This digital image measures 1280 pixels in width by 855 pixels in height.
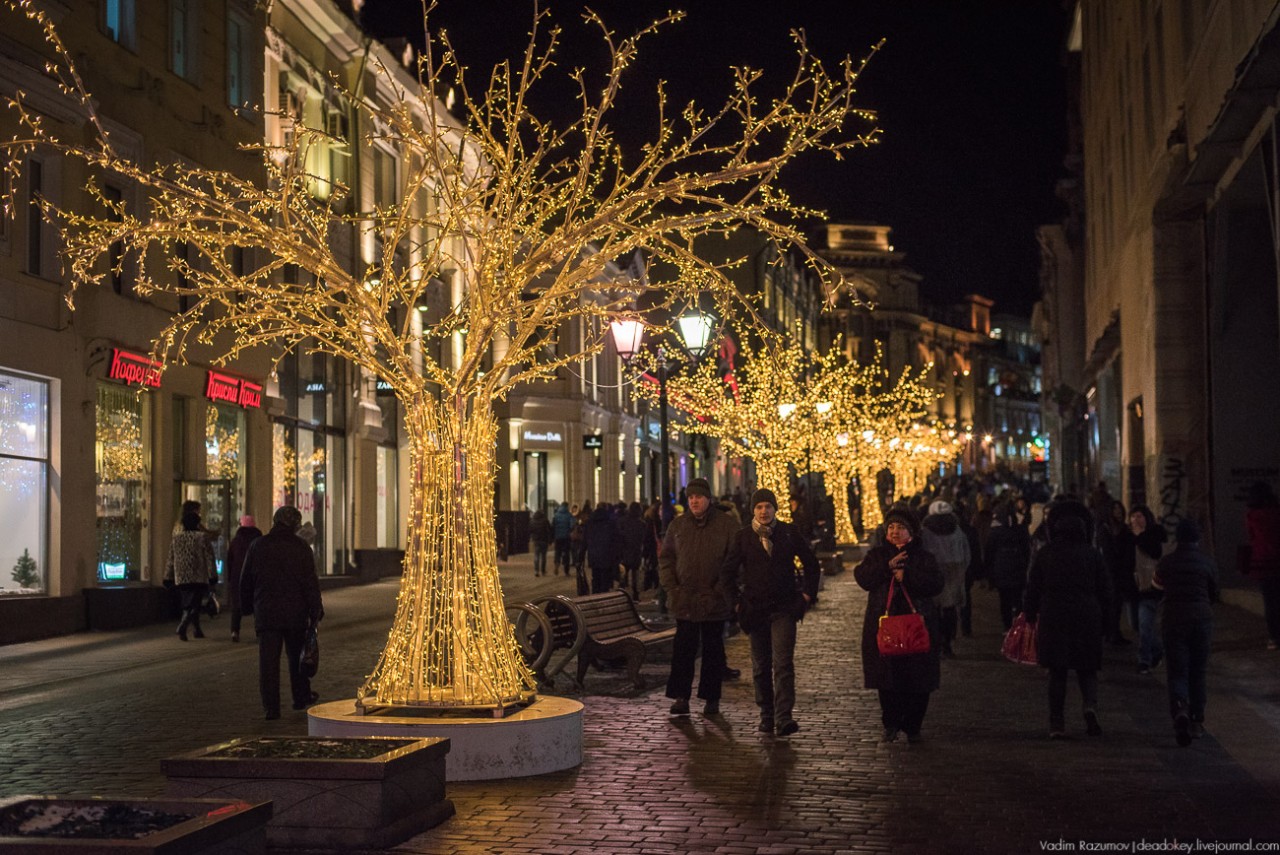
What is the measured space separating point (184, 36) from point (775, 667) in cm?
1746

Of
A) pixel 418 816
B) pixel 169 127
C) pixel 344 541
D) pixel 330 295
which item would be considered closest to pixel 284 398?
pixel 344 541

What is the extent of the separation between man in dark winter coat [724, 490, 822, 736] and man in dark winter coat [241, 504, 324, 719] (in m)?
3.53

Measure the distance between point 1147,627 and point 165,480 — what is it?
1477cm

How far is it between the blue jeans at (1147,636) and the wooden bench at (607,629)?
Answer: 4.43 metres

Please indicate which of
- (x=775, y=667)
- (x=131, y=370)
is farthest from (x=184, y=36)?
(x=775, y=667)

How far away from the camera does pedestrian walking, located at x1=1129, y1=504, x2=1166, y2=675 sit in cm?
1523

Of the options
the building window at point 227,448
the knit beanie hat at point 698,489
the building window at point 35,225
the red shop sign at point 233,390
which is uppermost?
the building window at point 35,225

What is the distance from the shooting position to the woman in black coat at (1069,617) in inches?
433

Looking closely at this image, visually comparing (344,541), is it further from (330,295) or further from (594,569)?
(330,295)

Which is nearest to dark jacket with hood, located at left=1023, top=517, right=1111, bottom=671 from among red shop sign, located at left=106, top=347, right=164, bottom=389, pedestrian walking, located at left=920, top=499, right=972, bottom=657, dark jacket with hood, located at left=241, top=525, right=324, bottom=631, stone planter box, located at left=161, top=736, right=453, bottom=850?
stone planter box, located at left=161, top=736, right=453, bottom=850

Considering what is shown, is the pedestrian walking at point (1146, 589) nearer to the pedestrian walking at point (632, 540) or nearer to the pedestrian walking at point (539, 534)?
the pedestrian walking at point (632, 540)

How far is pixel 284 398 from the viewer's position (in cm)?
2916

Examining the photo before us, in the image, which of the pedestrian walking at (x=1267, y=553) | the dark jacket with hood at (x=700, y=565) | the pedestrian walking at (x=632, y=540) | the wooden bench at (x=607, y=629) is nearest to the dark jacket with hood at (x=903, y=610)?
the dark jacket with hood at (x=700, y=565)

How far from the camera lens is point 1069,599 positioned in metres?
11.1
